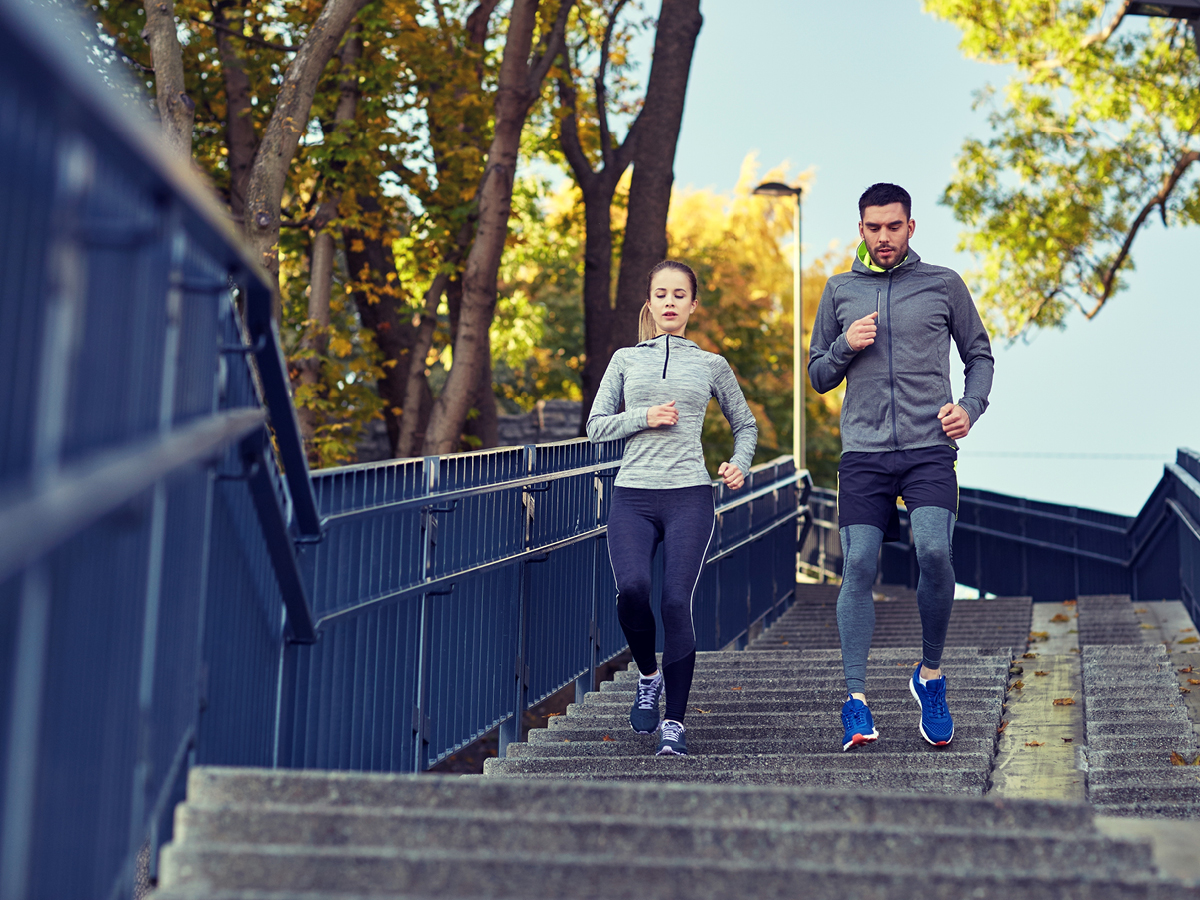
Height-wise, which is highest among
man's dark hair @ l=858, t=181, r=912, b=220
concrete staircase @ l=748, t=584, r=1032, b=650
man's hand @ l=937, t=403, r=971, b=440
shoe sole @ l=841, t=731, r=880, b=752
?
man's dark hair @ l=858, t=181, r=912, b=220

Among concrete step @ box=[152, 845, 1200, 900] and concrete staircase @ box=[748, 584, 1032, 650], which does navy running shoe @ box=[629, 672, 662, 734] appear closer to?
concrete step @ box=[152, 845, 1200, 900]

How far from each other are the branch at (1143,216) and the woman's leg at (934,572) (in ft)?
58.5

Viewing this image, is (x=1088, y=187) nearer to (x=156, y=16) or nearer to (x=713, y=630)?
(x=713, y=630)

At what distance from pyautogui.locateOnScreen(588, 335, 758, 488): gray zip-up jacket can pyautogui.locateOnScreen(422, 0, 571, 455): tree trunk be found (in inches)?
243

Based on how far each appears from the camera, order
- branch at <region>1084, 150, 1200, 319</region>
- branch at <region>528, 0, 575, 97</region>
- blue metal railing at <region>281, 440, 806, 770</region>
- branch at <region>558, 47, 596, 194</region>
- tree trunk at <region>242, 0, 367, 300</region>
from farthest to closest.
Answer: branch at <region>1084, 150, 1200, 319</region>
branch at <region>558, 47, 596, 194</region>
branch at <region>528, 0, 575, 97</region>
tree trunk at <region>242, 0, 367, 300</region>
blue metal railing at <region>281, 440, 806, 770</region>

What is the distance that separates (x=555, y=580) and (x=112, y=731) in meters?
4.09

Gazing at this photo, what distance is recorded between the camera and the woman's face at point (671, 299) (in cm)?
501

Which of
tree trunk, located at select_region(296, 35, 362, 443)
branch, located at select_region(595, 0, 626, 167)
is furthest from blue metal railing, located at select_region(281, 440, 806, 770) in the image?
branch, located at select_region(595, 0, 626, 167)

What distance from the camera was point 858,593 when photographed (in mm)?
4754

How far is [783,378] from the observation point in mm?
30562

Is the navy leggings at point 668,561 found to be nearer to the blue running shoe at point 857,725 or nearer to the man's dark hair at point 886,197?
the blue running shoe at point 857,725

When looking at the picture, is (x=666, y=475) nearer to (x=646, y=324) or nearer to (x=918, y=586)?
(x=646, y=324)

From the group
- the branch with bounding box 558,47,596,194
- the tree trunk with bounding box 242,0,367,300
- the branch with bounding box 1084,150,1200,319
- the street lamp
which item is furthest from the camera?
the branch with bounding box 1084,150,1200,319

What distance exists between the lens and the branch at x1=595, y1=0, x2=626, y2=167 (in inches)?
640
